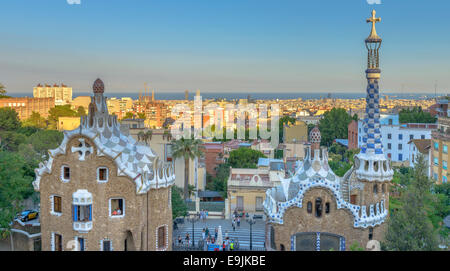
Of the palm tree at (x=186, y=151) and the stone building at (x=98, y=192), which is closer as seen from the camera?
the stone building at (x=98, y=192)

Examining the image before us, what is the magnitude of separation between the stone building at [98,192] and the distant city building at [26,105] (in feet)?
278

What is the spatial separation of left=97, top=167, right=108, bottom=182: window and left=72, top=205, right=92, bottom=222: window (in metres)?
1.67

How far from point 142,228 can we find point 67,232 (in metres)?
4.25

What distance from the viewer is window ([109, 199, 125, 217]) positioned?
2507 centimetres

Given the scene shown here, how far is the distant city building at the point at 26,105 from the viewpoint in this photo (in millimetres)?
107200

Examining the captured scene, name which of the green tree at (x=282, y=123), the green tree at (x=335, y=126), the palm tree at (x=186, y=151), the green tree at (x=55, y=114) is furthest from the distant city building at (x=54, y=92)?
the palm tree at (x=186, y=151)

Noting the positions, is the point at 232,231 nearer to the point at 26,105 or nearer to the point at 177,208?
the point at 177,208

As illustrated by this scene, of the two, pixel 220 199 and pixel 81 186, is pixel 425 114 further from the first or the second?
pixel 81 186

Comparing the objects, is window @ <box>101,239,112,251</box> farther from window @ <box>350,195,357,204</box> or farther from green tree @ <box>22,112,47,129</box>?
green tree @ <box>22,112,47,129</box>

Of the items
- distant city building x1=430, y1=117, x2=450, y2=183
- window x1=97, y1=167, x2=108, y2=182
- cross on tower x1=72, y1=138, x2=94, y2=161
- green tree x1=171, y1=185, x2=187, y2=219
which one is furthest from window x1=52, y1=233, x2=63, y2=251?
distant city building x1=430, y1=117, x2=450, y2=183

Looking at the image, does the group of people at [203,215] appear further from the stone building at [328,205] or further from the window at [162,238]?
the stone building at [328,205]
